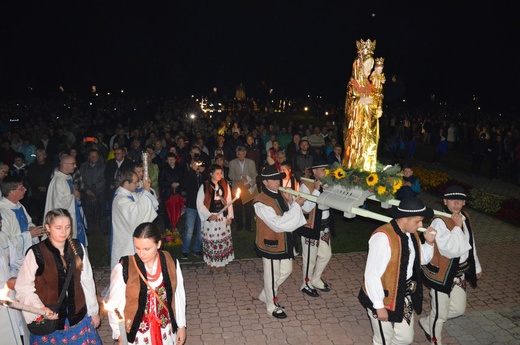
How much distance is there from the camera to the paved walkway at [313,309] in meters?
5.86

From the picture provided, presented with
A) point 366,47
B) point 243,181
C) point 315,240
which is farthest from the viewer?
point 243,181

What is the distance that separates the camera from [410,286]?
4.73m

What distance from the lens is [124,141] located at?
14039mm

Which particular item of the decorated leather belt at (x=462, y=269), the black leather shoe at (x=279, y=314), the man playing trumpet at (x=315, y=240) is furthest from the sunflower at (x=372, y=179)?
the black leather shoe at (x=279, y=314)

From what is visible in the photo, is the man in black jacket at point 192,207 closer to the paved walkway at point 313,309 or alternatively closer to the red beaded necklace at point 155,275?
the paved walkway at point 313,309

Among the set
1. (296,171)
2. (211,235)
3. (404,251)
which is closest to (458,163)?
(296,171)

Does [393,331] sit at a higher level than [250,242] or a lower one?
higher

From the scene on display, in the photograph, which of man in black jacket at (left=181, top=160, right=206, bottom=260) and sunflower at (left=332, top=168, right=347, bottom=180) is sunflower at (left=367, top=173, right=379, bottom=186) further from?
man in black jacket at (left=181, top=160, right=206, bottom=260)

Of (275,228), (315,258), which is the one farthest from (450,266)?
(315,258)

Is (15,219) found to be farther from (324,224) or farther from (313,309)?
(324,224)

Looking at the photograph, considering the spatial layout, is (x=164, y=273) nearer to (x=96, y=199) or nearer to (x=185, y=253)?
(x=185, y=253)

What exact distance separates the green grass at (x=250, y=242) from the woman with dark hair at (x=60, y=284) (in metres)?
4.05

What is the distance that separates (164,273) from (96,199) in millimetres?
6536

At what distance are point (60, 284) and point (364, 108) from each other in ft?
18.8
